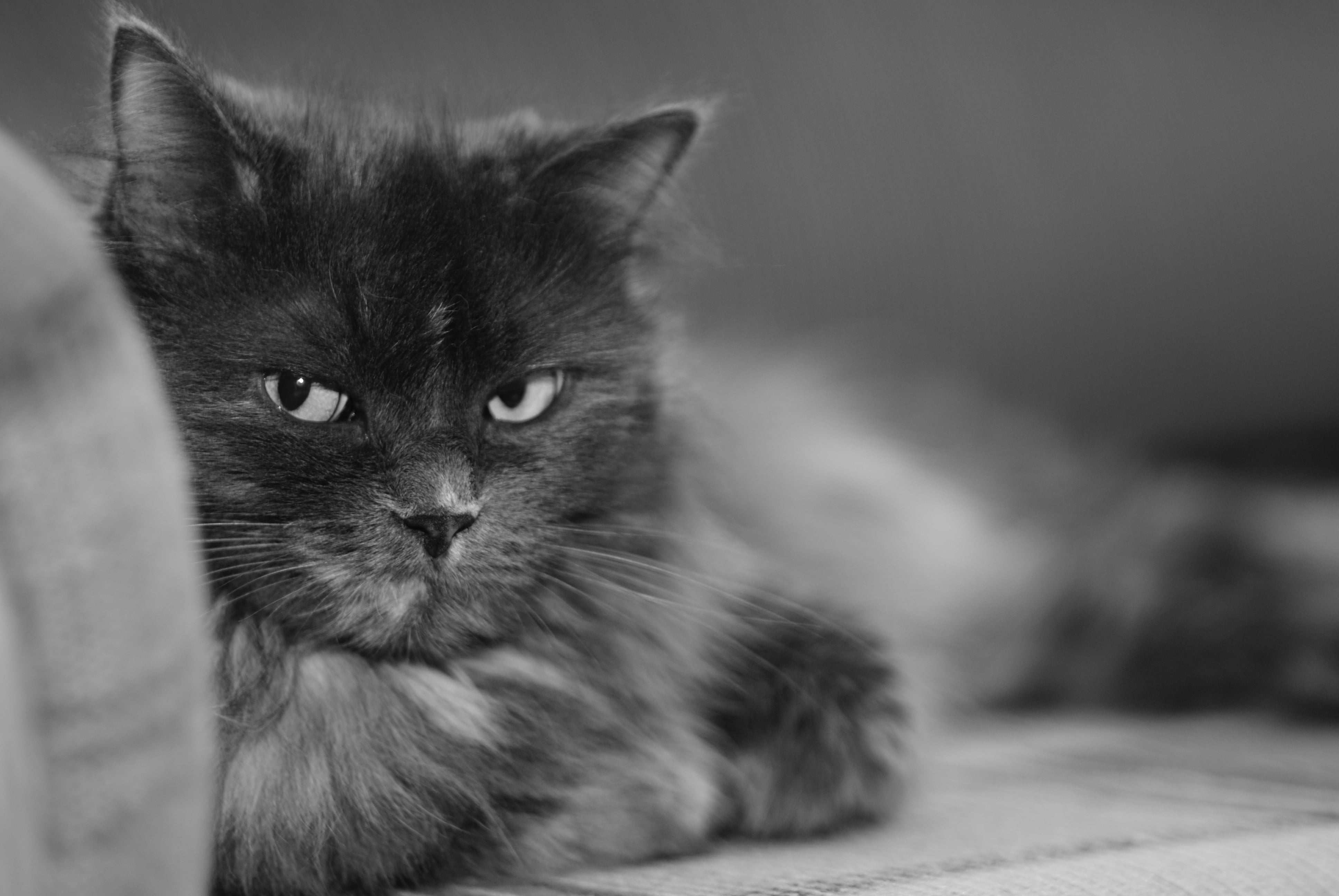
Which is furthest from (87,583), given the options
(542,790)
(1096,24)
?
(1096,24)

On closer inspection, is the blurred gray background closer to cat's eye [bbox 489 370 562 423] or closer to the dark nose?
cat's eye [bbox 489 370 562 423]

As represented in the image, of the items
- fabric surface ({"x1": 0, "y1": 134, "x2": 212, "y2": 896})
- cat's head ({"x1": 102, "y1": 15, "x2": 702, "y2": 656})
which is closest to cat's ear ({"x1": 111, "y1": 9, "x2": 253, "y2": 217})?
cat's head ({"x1": 102, "y1": 15, "x2": 702, "y2": 656})

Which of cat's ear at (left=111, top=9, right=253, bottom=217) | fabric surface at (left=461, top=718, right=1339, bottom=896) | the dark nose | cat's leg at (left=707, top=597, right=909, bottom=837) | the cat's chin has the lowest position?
fabric surface at (left=461, top=718, right=1339, bottom=896)

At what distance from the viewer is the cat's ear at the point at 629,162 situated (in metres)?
1.15

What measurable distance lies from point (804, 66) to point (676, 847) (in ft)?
4.85

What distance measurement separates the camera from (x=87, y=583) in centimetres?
56

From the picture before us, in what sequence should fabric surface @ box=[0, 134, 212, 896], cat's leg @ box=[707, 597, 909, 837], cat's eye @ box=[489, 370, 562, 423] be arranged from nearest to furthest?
fabric surface @ box=[0, 134, 212, 896], cat's eye @ box=[489, 370, 562, 423], cat's leg @ box=[707, 597, 909, 837]

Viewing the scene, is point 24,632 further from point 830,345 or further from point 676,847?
point 830,345

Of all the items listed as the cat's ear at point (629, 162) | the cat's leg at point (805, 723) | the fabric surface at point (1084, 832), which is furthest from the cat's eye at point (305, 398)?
the cat's leg at point (805, 723)

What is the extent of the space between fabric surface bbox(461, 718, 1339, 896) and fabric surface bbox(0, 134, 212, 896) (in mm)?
454

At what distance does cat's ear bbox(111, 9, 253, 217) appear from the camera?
0.95 meters

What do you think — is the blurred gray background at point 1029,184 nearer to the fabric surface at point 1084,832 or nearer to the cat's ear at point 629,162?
the cat's ear at point 629,162

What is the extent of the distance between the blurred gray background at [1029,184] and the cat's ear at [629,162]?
0.68 m

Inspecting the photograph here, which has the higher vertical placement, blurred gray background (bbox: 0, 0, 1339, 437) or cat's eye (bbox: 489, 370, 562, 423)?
blurred gray background (bbox: 0, 0, 1339, 437)
